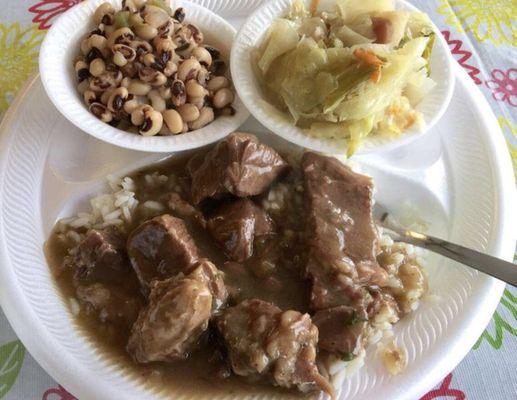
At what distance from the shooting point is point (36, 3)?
13.1 ft

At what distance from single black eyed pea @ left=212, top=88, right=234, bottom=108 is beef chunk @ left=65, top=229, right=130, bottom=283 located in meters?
0.95

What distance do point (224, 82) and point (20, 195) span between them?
1.27 m

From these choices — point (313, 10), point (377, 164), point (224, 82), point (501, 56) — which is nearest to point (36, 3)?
point (224, 82)

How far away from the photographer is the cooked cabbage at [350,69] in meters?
2.95

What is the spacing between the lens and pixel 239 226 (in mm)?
2834

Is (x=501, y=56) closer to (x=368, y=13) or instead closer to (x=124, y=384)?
(x=368, y=13)

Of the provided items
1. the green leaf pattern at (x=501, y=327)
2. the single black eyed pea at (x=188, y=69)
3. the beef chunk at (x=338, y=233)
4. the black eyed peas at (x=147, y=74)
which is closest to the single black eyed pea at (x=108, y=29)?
the black eyed peas at (x=147, y=74)

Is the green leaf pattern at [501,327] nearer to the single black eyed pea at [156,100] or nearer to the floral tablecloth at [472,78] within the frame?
the floral tablecloth at [472,78]

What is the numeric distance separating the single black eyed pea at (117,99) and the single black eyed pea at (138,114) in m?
0.08

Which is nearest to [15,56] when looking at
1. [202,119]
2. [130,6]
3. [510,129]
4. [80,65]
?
[80,65]

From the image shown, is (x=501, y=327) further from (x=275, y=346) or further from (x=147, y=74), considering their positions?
(x=147, y=74)

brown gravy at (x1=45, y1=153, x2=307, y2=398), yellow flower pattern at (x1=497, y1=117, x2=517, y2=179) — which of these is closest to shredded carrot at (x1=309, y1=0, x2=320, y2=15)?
brown gravy at (x1=45, y1=153, x2=307, y2=398)

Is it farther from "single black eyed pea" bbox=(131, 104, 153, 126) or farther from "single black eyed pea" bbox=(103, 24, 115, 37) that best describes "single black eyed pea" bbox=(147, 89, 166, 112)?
"single black eyed pea" bbox=(103, 24, 115, 37)

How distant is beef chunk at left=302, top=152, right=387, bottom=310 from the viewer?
2684 millimetres
